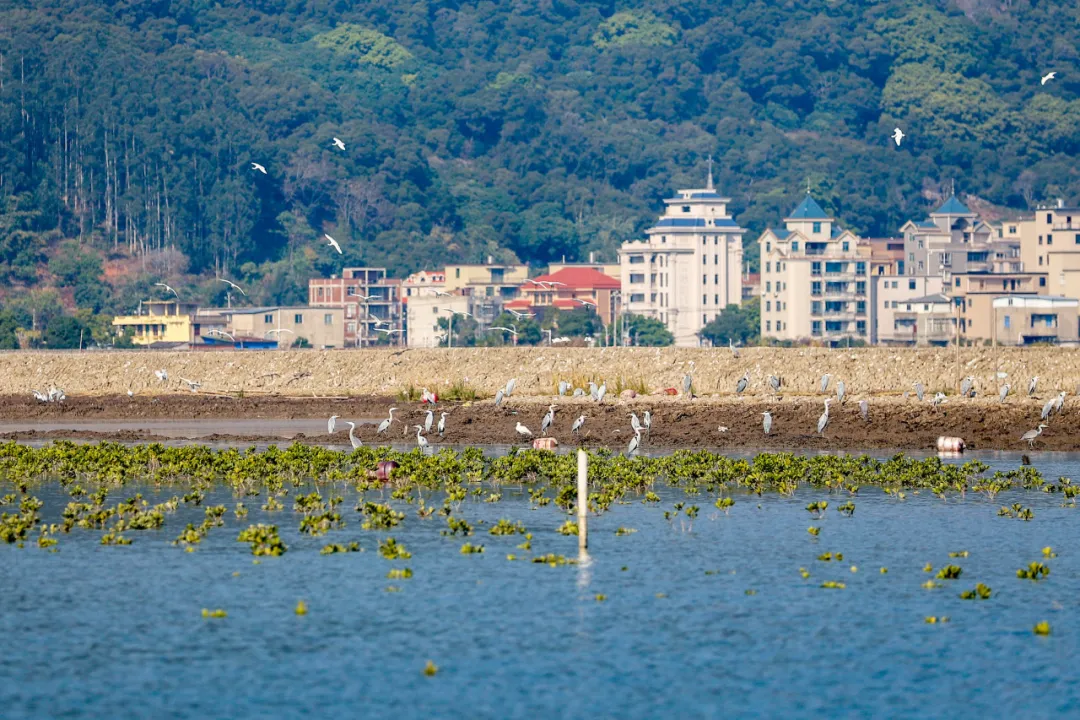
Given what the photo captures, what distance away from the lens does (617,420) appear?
48.5m

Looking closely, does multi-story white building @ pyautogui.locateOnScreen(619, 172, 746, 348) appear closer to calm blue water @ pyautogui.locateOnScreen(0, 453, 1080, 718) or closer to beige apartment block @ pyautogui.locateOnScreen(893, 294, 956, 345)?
beige apartment block @ pyautogui.locateOnScreen(893, 294, 956, 345)

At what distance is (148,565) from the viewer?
2694 centimetres

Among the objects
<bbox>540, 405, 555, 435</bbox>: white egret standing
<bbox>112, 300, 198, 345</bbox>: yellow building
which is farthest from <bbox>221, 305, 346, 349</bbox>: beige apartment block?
<bbox>540, 405, 555, 435</bbox>: white egret standing

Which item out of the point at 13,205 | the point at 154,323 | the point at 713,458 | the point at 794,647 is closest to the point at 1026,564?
the point at 794,647

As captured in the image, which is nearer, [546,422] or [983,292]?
[546,422]

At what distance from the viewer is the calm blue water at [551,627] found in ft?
65.9

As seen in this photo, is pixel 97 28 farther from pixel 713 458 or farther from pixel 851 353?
pixel 713 458

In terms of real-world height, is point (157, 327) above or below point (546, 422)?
above

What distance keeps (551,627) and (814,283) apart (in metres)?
122

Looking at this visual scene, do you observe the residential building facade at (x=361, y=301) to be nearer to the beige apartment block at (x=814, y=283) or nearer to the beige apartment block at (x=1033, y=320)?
the beige apartment block at (x=814, y=283)

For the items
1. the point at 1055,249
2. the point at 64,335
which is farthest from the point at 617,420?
the point at 1055,249

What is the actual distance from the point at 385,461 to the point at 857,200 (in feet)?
527

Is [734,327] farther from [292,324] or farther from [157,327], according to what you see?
[157,327]

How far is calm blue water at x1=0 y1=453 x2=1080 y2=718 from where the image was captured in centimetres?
2008
